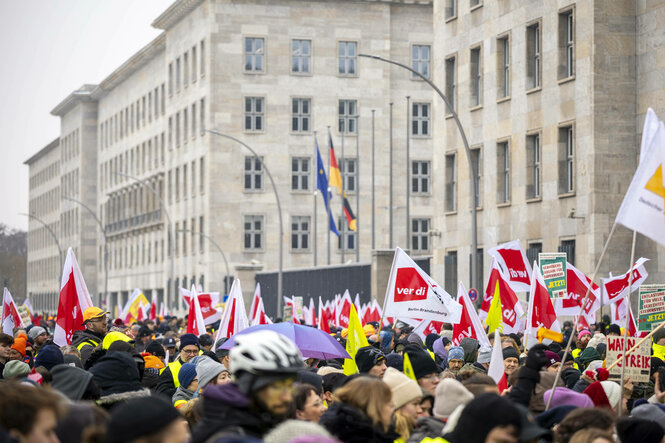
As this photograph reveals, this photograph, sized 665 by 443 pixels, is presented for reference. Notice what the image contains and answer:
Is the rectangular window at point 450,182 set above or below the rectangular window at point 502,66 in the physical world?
below

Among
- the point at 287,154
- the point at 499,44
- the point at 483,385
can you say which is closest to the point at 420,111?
the point at 287,154

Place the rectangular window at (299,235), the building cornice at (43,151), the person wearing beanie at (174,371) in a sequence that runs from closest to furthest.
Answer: the person wearing beanie at (174,371), the rectangular window at (299,235), the building cornice at (43,151)

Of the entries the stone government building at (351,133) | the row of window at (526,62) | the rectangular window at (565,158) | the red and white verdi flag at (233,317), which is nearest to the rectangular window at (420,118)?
the stone government building at (351,133)

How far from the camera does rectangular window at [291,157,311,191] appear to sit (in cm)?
7400

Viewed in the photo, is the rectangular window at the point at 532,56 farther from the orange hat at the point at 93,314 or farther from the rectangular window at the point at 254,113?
the rectangular window at the point at 254,113

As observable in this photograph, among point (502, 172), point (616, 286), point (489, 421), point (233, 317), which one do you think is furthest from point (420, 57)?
point (489, 421)

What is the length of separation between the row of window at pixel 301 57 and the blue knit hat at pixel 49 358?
2496 inches

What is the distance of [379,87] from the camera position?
247 feet

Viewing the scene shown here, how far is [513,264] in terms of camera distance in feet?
71.3

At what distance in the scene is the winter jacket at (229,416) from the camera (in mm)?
6008

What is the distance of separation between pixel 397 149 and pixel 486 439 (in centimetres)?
6922

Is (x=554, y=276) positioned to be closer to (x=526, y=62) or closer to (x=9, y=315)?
(x=9, y=315)

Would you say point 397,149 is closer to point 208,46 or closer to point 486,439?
point 208,46

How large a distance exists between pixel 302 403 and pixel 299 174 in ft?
216
